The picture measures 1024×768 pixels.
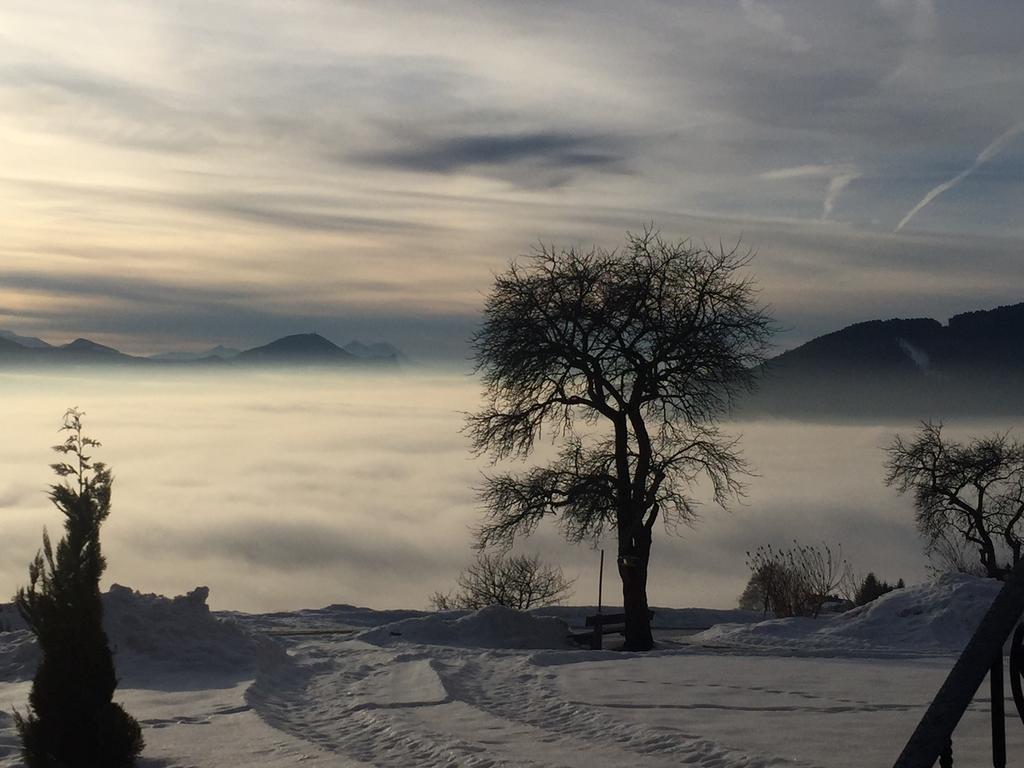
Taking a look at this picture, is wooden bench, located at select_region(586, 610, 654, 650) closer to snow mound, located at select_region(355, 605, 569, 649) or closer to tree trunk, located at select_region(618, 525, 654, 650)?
tree trunk, located at select_region(618, 525, 654, 650)

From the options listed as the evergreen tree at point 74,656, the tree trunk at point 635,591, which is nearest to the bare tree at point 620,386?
the tree trunk at point 635,591

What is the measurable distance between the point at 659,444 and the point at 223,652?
40.3 ft

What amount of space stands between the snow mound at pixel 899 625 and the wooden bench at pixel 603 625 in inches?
75.2

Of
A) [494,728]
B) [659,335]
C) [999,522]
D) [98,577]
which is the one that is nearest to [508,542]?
[659,335]

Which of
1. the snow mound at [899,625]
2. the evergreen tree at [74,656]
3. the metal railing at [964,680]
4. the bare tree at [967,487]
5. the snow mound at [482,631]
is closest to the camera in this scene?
the metal railing at [964,680]

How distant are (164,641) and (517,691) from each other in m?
7.73

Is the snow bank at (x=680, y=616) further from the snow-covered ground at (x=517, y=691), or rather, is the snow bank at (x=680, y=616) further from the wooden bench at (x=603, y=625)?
the snow-covered ground at (x=517, y=691)

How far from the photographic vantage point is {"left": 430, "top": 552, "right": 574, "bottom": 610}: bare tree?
48.1 metres

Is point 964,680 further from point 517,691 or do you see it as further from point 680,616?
point 680,616

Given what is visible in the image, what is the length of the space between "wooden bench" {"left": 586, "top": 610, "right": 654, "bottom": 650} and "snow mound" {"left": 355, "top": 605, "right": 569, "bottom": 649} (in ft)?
2.65

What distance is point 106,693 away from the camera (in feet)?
35.8

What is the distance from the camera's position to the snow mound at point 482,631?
78.3 feet

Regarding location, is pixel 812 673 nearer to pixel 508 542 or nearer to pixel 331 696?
pixel 331 696

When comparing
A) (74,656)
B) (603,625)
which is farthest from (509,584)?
(74,656)
